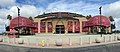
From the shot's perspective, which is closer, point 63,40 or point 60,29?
point 63,40

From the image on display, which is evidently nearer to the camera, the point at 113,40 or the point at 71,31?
the point at 113,40

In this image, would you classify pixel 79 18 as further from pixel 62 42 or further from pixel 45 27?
pixel 62 42

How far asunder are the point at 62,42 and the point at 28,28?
42.2 meters

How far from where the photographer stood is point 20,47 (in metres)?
33.3

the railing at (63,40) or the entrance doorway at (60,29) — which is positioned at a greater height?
the entrance doorway at (60,29)

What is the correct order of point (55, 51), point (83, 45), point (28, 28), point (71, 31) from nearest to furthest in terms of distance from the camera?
1. point (55, 51)
2. point (83, 45)
3. point (28, 28)
4. point (71, 31)

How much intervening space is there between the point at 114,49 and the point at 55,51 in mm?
8113

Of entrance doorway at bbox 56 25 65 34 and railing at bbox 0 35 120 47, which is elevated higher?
entrance doorway at bbox 56 25 65 34

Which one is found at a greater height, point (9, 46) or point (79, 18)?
point (79, 18)

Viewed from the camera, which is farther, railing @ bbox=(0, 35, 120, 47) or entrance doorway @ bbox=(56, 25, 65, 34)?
entrance doorway @ bbox=(56, 25, 65, 34)

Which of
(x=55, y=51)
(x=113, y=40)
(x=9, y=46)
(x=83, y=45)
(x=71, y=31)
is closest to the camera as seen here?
(x=55, y=51)

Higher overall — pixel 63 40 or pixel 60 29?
pixel 60 29

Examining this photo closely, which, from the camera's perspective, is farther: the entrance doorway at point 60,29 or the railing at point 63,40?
the entrance doorway at point 60,29

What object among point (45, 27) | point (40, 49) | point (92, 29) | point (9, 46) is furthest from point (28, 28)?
point (40, 49)
